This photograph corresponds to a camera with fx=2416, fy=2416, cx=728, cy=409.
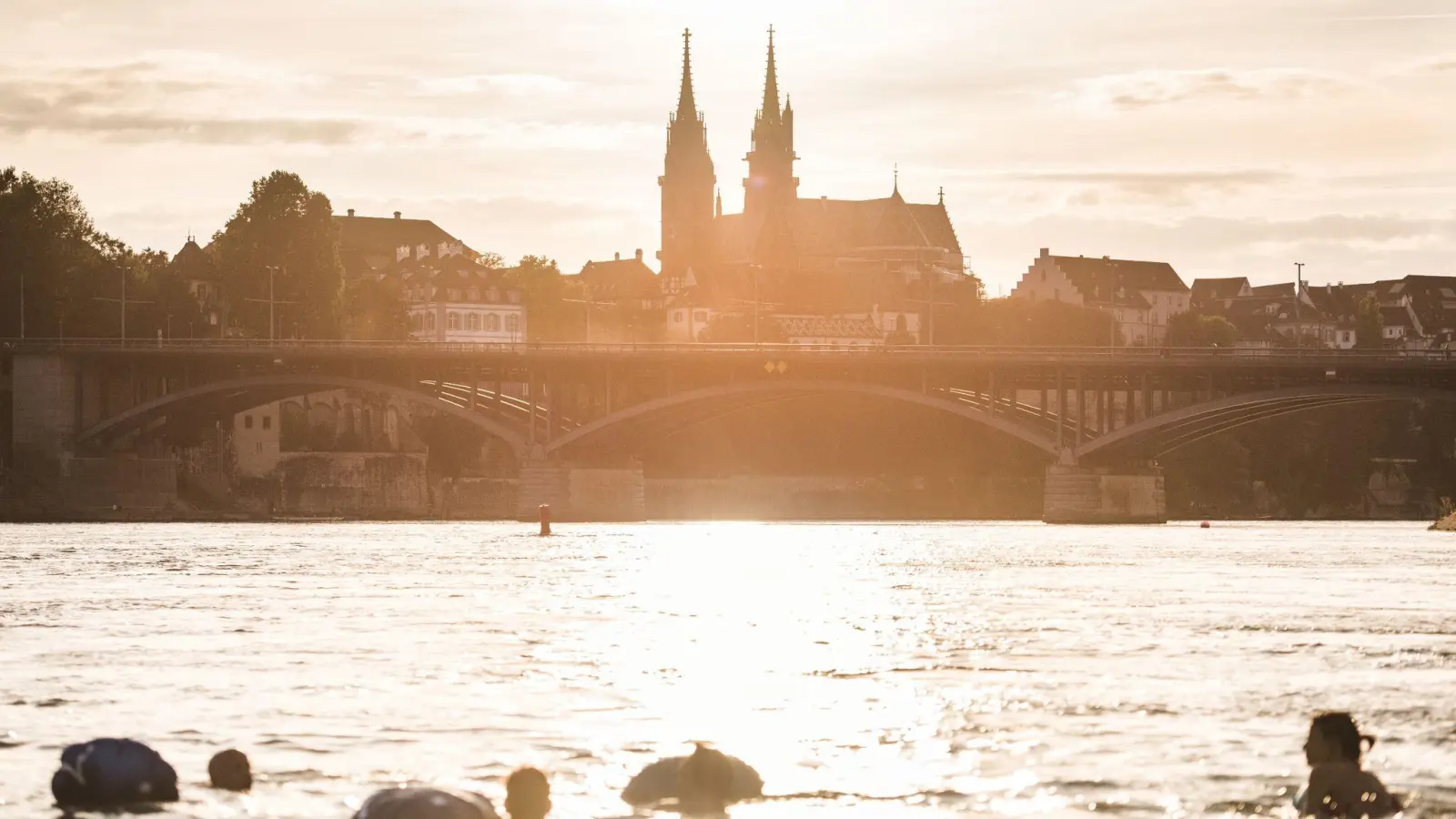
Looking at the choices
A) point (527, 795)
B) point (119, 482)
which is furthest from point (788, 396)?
point (527, 795)

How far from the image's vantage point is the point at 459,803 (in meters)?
17.1

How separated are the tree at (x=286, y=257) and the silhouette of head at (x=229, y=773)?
119m

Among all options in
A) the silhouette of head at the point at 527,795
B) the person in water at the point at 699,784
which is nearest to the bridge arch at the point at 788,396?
the person in water at the point at 699,784

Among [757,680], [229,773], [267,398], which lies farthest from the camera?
[267,398]

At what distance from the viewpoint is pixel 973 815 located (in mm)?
18812

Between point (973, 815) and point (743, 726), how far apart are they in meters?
5.67

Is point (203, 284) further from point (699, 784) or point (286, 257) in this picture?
point (699, 784)

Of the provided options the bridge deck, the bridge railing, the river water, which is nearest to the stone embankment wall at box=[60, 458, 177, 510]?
the bridge deck

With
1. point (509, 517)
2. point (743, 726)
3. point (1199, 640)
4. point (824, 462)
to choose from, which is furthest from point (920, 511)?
point (743, 726)

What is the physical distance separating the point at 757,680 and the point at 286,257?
11376 cm

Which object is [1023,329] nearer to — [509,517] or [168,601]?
[509,517]

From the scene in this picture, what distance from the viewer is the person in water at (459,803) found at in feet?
55.2

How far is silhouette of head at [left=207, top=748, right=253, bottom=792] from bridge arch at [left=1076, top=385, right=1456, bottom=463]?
3519 inches

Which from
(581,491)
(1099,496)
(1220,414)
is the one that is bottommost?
(1099,496)
